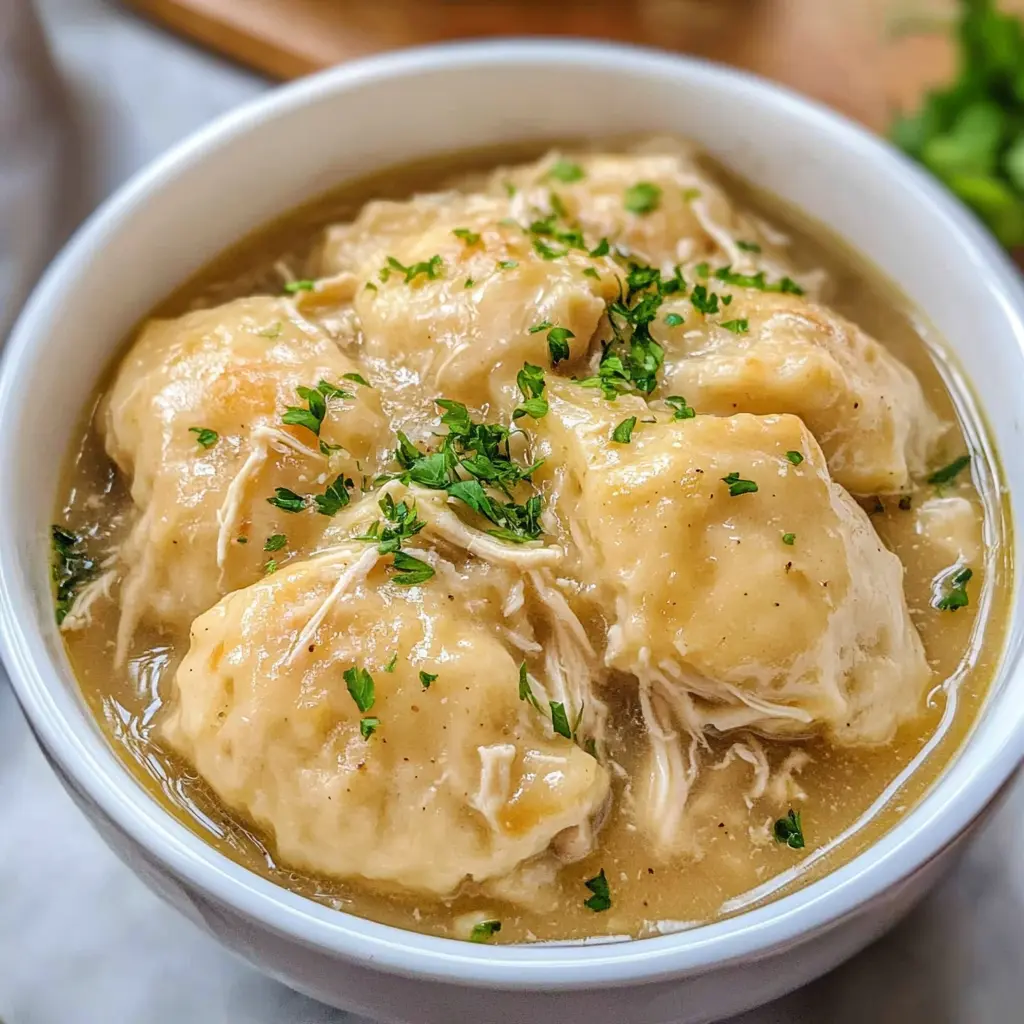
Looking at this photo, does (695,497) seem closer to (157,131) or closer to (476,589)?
(476,589)

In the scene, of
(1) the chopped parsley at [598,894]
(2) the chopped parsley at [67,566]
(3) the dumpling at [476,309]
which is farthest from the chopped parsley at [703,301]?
(2) the chopped parsley at [67,566]

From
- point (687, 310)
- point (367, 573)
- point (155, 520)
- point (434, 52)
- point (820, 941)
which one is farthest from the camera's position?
point (434, 52)

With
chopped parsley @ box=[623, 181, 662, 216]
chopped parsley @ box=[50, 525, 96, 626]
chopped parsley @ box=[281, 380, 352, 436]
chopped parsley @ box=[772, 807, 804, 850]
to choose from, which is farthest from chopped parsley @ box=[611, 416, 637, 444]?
chopped parsley @ box=[50, 525, 96, 626]

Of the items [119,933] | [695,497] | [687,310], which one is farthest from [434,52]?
[119,933]

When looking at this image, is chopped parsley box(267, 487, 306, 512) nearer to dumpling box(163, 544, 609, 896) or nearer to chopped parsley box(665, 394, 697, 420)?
dumpling box(163, 544, 609, 896)

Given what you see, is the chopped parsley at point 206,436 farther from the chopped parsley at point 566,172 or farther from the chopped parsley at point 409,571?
the chopped parsley at point 566,172

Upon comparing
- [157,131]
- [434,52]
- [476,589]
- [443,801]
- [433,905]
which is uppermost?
[434,52]
